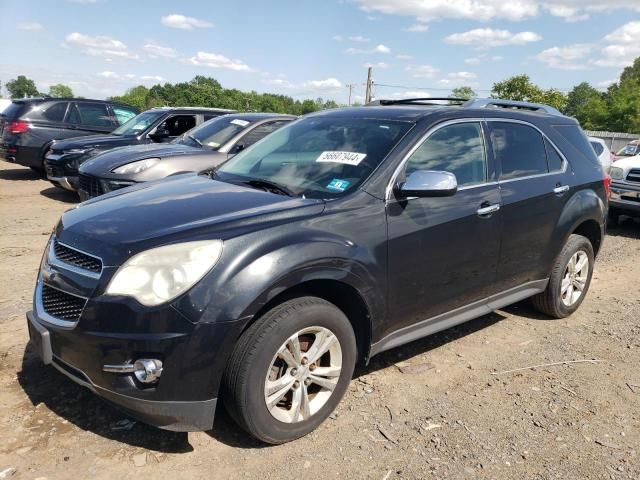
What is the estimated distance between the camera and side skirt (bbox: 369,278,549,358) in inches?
133

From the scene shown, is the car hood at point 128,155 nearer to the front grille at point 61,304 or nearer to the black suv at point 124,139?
the black suv at point 124,139

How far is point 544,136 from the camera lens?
14.9 ft

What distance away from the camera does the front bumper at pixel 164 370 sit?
2447mm

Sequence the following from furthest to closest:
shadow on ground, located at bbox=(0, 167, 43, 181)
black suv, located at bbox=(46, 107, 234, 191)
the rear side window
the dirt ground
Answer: shadow on ground, located at bbox=(0, 167, 43, 181)
the rear side window
black suv, located at bbox=(46, 107, 234, 191)
the dirt ground

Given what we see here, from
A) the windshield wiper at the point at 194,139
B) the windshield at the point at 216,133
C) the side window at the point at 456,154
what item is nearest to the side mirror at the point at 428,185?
the side window at the point at 456,154

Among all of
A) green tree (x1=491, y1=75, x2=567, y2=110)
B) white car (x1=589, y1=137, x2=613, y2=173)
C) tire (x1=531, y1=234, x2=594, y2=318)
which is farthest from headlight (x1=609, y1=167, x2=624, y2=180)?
green tree (x1=491, y1=75, x2=567, y2=110)

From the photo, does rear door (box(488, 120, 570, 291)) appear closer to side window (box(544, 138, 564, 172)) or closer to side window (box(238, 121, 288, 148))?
side window (box(544, 138, 564, 172))

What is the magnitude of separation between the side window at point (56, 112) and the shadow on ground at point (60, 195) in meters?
1.64

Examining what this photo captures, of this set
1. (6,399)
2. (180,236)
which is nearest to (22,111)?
(6,399)

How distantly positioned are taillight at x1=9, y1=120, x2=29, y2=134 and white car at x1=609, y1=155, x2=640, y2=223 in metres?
11.6

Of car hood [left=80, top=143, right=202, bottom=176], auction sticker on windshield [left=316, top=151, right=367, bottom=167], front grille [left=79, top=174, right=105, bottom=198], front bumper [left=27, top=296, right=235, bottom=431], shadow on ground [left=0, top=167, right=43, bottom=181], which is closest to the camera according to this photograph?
front bumper [left=27, top=296, right=235, bottom=431]

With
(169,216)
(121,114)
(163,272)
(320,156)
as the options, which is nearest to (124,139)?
(121,114)

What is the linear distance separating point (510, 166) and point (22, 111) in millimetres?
11041

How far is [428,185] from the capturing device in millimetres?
3186
